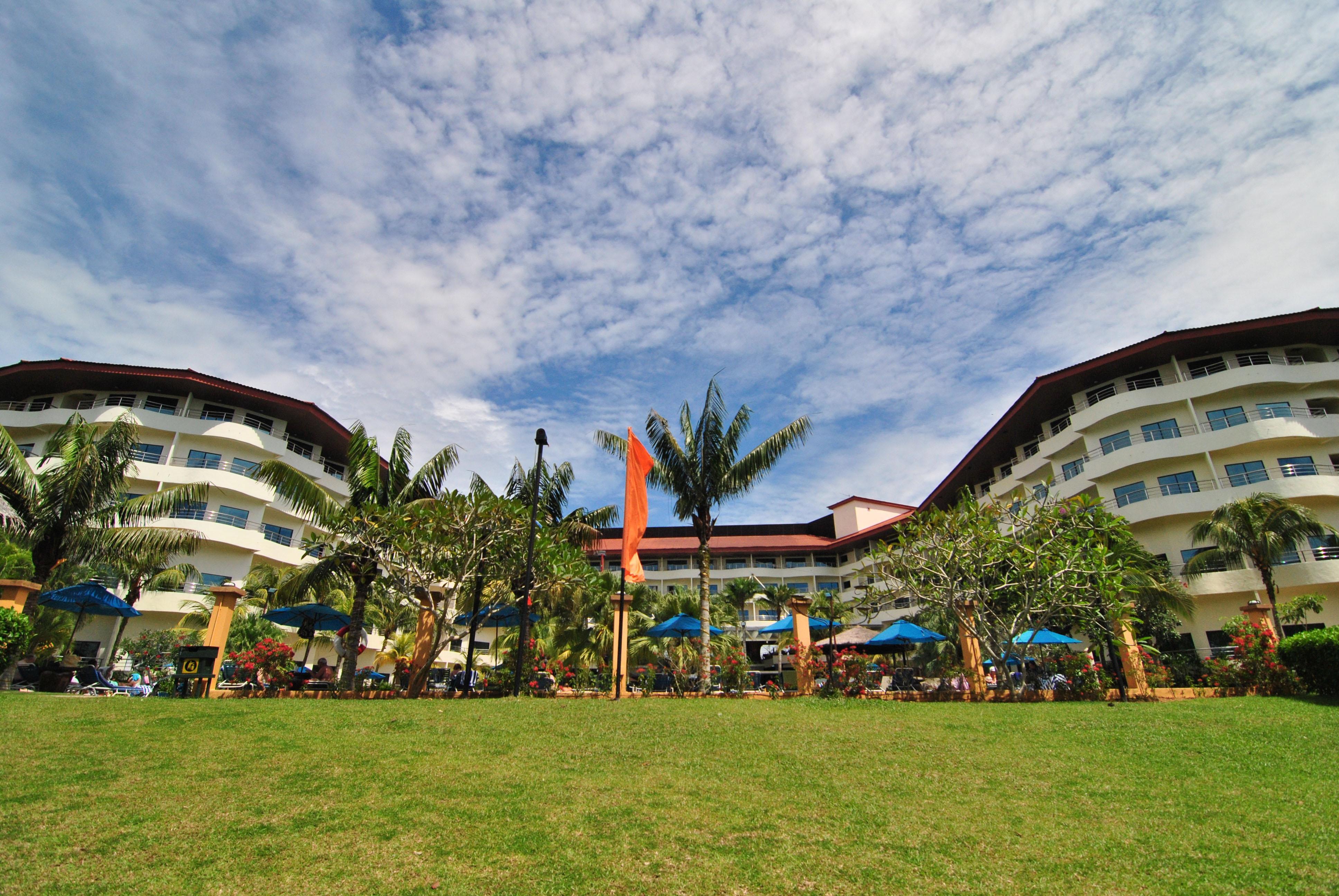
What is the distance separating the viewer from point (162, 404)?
116ft

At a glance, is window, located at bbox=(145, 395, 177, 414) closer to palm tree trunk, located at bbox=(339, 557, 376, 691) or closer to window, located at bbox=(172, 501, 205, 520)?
window, located at bbox=(172, 501, 205, 520)

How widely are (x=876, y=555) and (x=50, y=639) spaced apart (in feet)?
96.7

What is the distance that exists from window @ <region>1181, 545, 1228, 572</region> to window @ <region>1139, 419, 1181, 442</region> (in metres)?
4.90

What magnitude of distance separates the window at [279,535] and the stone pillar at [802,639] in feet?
101

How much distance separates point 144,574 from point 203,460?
8.92 meters

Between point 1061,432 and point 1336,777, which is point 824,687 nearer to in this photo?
point 1336,777

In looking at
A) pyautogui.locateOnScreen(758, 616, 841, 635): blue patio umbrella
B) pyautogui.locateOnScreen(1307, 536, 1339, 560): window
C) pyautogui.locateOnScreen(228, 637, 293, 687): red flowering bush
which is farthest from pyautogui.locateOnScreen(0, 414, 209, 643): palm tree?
pyautogui.locateOnScreen(1307, 536, 1339, 560): window

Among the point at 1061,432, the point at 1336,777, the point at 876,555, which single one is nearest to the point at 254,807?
the point at 1336,777

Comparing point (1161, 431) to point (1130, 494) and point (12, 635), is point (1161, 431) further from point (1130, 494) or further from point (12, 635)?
point (12, 635)

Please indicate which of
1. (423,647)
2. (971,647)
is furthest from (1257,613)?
(423,647)

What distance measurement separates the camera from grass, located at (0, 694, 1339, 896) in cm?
416

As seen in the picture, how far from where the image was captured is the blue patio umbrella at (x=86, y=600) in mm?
16344

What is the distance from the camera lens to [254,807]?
5316 millimetres

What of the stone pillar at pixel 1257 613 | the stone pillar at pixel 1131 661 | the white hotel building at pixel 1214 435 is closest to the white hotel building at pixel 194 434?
the stone pillar at pixel 1131 661
